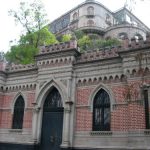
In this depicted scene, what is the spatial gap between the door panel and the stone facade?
357 mm

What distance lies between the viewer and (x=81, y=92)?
47.4 ft

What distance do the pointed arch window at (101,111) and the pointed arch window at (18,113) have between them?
5.13 meters

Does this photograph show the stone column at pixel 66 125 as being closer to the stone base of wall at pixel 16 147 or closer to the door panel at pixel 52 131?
the door panel at pixel 52 131

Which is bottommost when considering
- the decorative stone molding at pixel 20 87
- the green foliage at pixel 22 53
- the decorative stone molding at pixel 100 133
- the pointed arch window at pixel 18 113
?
the decorative stone molding at pixel 100 133

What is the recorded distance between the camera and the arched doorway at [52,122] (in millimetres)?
14445

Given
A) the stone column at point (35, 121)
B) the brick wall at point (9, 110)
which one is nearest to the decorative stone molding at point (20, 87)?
the brick wall at point (9, 110)

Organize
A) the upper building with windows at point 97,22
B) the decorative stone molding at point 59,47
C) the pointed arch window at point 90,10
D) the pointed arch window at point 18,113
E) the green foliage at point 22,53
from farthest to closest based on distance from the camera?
1. the pointed arch window at point 90,10
2. the upper building with windows at point 97,22
3. the green foliage at point 22,53
4. the pointed arch window at point 18,113
5. the decorative stone molding at point 59,47

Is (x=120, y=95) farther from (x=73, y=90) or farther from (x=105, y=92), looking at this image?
(x=73, y=90)

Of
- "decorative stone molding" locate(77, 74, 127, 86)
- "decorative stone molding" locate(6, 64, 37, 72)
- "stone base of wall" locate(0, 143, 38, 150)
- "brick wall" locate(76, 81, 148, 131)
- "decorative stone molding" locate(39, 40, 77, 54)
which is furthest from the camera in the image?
"decorative stone molding" locate(6, 64, 37, 72)

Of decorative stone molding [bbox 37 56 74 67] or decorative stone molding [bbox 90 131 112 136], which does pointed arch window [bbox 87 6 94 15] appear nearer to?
decorative stone molding [bbox 37 56 74 67]

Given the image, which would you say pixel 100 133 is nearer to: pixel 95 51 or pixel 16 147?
pixel 95 51

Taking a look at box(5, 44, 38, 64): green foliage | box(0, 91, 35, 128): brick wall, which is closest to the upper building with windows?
box(5, 44, 38, 64): green foliage

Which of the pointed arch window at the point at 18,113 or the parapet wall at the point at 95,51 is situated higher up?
the parapet wall at the point at 95,51

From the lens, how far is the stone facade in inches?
483
